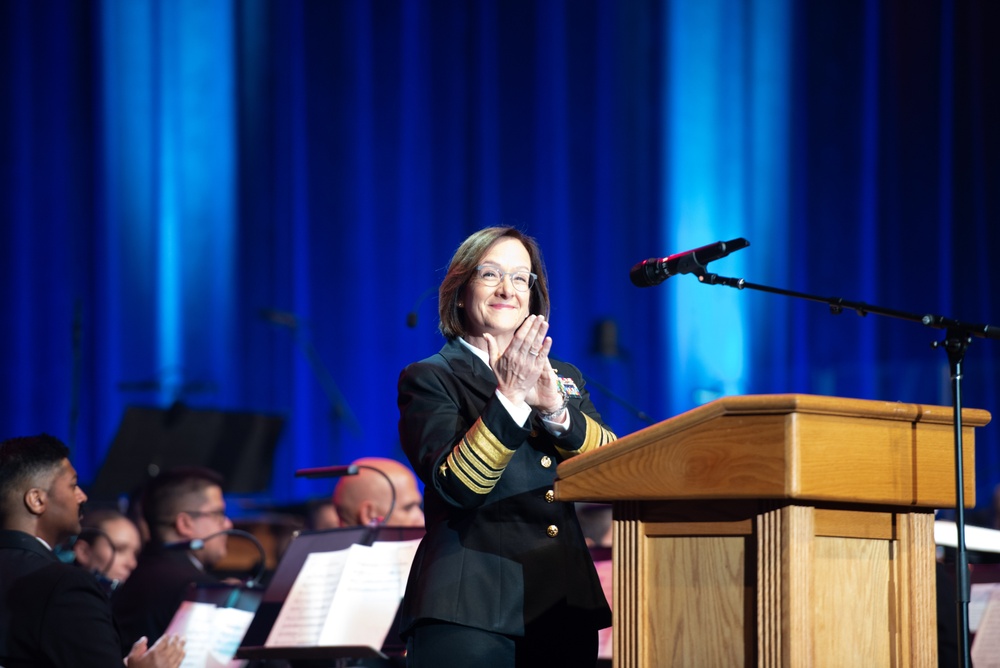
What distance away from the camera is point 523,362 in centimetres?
246

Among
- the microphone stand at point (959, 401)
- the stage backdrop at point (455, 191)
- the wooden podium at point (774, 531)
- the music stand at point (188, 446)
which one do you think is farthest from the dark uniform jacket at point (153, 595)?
the stage backdrop at point (455, 191)

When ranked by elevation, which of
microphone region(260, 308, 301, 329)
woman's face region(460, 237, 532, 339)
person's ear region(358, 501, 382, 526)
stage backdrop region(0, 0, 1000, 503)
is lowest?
person's ear region(358, 501, 382, 526)

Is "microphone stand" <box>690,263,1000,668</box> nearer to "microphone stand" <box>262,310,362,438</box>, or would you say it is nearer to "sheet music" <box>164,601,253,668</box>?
"sheet music" <box>164,601,253,668</box>

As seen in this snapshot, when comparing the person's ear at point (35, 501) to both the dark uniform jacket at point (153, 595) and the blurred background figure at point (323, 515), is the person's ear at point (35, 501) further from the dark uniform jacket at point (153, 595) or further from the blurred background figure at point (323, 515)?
the blurred background figure at point (323, 515)

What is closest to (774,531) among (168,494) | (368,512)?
(368,512)

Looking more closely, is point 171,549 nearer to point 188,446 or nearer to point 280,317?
point 188,446

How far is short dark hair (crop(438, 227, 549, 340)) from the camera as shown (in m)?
2.89

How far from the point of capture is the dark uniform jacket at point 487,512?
97.0 inches

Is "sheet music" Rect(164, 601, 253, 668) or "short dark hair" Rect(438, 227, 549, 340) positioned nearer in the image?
"short dark hair" Rect(438, 227, 549, 340)

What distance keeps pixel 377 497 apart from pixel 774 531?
11.3 ft

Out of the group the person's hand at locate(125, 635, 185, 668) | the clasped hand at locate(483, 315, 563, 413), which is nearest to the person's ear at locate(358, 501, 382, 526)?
the person's hand at locate(125, 635, 185, 668)

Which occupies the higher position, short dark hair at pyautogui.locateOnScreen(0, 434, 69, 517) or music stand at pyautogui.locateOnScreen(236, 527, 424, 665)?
short dark hair at pyautogui.locateOnScreen(0, 434, 69, 517)

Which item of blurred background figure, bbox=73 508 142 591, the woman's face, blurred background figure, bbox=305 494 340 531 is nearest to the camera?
the woman's face

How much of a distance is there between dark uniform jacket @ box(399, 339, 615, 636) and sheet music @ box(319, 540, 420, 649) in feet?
3.87
